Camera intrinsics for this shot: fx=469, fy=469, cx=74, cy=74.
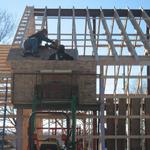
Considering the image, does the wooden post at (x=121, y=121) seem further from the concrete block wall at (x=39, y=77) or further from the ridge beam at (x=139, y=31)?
the concrete block wall at (x=39, y=77)

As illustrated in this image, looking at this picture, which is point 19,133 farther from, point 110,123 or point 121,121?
point 121,121

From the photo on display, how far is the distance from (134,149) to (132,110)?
119 centimetres

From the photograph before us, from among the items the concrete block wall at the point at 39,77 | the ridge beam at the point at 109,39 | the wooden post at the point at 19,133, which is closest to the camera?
the concrete block wall at the point at 39,77

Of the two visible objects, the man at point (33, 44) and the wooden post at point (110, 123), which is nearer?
the man at point (33, 44)

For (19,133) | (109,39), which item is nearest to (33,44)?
(19,133)

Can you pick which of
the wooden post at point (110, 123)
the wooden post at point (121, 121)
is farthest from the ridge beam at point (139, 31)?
the wooden post at point (110, 123)

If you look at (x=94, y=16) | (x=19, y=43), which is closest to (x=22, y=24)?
(x=19, y=43)

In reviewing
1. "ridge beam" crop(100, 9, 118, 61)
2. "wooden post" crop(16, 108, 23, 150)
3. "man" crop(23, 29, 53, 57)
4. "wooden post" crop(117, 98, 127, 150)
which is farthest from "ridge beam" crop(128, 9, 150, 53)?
"wooden post" crop(16, 108, 23, 150)

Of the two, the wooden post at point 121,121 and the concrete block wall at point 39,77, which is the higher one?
the concrete block wall at point 39,77

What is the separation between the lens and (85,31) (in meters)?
17.2

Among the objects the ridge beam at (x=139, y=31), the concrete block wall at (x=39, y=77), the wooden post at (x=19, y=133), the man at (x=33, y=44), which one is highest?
the ridge beam at (x=139, y=31)

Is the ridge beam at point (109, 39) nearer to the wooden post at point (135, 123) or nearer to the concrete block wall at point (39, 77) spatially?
the concrete block wall at point (39, 77)

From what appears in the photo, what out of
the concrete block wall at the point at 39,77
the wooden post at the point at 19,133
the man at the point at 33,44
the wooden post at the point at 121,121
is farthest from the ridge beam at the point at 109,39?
the wooden post at the point at 19,133

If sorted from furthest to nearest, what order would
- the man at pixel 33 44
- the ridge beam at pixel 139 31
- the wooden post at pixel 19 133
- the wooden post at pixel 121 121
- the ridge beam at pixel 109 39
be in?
the wooden post at pixel 121 121 → the ridge beam at pixel 139 31 → the ridge beam at pixel 109 39 → the man at pixel 33 44 → the wooden post at pixel 19 133
